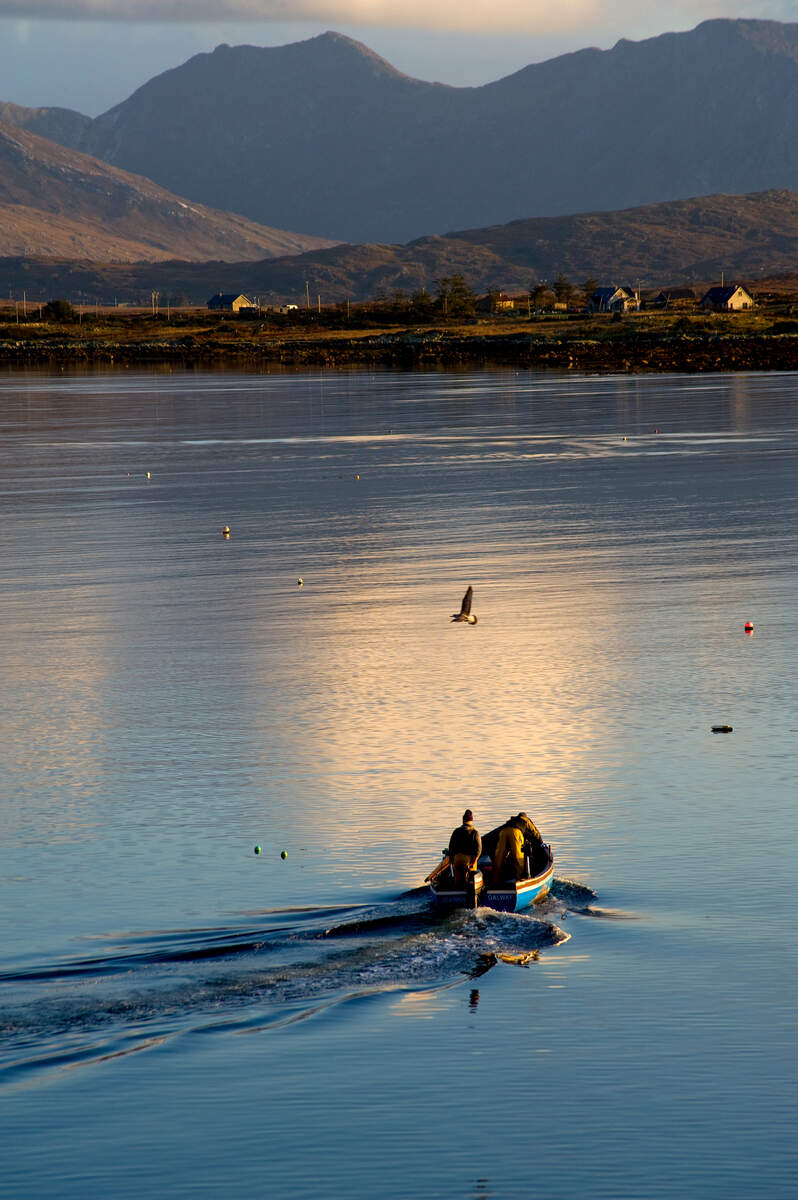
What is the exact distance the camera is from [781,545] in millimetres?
55969

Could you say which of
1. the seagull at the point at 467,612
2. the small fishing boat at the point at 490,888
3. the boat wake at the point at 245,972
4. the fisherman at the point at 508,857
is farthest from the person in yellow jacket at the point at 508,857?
the seagull at the point at 467,612

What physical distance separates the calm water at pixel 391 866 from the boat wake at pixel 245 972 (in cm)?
5

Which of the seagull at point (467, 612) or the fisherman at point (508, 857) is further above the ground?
the seagull at point (467, 612)

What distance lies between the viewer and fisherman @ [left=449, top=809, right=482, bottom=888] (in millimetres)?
22781

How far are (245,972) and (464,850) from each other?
3.75 m

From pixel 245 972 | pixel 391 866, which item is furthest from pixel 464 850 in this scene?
pixel 245 972

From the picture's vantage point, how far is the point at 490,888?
921 inches

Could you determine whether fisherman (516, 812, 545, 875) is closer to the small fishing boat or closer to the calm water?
the small fishing boat

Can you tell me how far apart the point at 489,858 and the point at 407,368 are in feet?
543

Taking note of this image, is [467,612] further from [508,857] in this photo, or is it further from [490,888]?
[490,888]


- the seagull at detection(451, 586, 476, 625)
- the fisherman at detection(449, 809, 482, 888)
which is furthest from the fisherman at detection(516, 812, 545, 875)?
the seagull at detection(451, 586, 476, 625)

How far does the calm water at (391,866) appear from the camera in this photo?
17375mm

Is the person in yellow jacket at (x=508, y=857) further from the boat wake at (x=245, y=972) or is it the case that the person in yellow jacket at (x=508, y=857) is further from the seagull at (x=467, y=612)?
the seagull at (x=467, y=612)

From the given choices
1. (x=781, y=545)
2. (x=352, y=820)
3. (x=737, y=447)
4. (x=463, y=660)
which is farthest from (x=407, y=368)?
(x=352, y=820)
